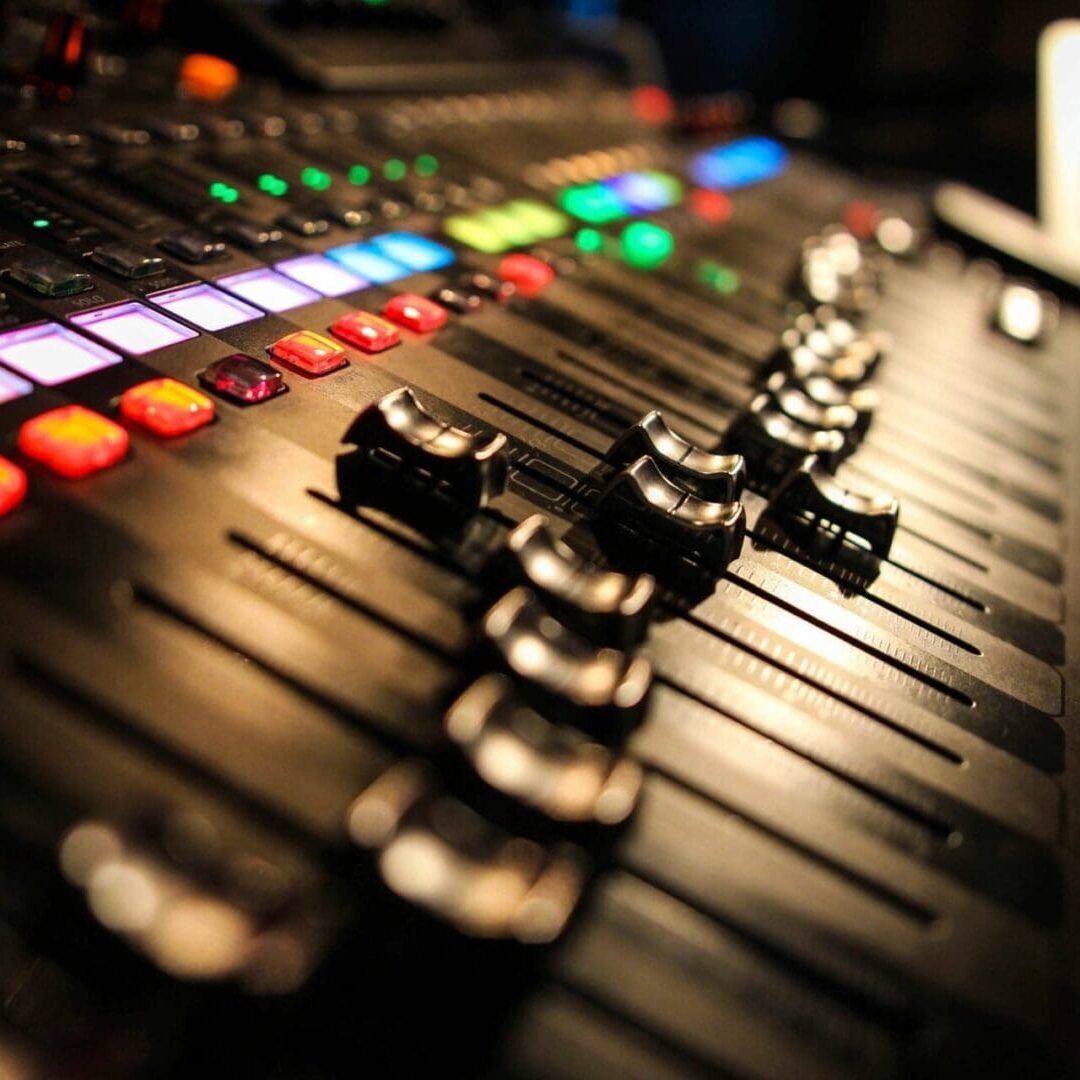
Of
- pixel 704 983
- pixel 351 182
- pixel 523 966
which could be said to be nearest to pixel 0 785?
pixel 523 966

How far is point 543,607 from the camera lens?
98cm

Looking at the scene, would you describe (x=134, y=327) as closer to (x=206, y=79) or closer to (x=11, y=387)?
(x=11, y=387)

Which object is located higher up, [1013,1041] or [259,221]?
[259,221]

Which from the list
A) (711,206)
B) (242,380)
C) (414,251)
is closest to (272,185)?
(414,251)

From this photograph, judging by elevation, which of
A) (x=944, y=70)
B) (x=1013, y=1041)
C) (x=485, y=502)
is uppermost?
(x=944, y=70)

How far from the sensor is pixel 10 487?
93cm

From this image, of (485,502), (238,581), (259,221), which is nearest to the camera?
(238,581)

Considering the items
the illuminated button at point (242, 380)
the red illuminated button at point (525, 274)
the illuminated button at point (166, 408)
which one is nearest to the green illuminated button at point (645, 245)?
the red illuminated button at point (525, 274)

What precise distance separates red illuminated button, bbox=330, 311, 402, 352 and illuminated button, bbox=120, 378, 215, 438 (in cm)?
33

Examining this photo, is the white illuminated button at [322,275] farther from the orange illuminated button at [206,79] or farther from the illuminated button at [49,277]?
the orange illuminated button at [206,79]

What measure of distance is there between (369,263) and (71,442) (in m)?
0.80

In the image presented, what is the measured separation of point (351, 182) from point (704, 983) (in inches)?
65.2

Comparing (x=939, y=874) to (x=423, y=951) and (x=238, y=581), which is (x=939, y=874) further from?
(x=238, y=581)

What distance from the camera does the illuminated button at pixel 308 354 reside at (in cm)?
131
